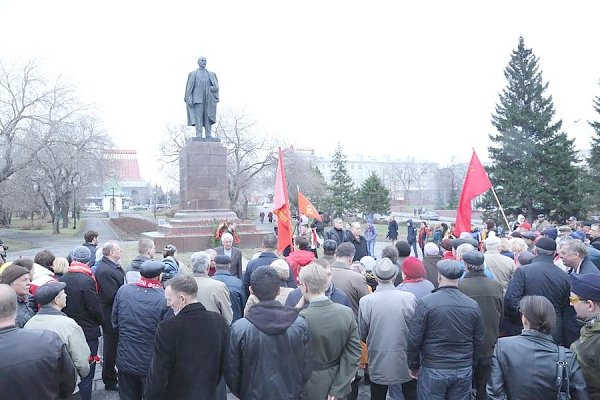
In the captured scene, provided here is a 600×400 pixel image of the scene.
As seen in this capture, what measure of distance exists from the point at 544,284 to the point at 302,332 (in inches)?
108

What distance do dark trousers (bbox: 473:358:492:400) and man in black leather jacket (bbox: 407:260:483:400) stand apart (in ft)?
1.86

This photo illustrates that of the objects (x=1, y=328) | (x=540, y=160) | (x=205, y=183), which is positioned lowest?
(x=1, y=328)

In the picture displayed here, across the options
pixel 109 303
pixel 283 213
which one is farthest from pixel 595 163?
pixel 109 303

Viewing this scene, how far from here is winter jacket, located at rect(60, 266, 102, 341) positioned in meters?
4.46

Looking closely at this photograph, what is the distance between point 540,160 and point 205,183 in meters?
22.3

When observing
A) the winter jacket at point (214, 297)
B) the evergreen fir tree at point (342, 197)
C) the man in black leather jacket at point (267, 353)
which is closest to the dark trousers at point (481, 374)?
the man in black leather jacket at point (267, 353)

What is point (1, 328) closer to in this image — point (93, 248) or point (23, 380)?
point (23, 380)

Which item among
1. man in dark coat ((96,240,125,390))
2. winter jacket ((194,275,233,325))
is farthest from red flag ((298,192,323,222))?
winter jacket ((194,275,233,325))

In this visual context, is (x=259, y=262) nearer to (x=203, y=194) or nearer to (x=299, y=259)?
(x=299, y=259)

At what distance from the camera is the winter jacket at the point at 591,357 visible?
2.51m

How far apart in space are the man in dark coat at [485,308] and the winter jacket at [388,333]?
69cm

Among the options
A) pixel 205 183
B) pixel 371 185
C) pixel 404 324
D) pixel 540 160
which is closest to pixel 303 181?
pixel 371 185

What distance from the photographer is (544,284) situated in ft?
14.3

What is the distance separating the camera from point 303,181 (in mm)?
44094
